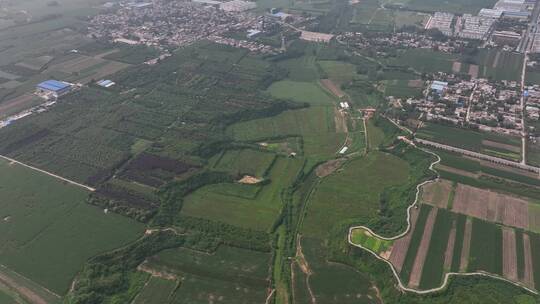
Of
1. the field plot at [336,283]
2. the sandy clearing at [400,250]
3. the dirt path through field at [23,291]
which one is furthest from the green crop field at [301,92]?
the dirt path through field at [23,291]

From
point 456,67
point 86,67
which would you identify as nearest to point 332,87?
point 456,67

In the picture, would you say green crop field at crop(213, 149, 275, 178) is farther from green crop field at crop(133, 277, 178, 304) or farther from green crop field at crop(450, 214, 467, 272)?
green crop field at crop(450, 214, 467, 272)

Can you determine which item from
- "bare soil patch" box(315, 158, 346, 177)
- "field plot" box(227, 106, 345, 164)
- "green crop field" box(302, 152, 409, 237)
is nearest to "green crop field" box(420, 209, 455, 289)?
"green crop field" box(302, 152, 409, 237)

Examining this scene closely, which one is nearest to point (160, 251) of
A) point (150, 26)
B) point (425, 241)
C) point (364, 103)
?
point (425, 241)

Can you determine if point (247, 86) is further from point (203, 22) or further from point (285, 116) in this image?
point (203, 22)

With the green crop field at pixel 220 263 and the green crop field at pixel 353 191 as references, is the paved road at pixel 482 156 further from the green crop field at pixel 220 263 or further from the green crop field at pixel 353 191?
the green crop field at pixel 220 263

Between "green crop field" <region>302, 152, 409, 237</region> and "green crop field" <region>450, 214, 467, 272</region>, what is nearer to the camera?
"green crop field" <region>450, 214, 467, 272</region>

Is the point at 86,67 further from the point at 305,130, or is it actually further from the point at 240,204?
the point at 240,204
